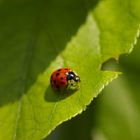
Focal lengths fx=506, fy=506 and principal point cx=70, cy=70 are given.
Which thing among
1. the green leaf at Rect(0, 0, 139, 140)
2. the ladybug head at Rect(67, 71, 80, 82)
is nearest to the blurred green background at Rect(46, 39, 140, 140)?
the green leaf at Rect(0, 0, 139, 140)

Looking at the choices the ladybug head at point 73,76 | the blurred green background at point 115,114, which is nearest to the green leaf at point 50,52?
the ladybug head at point 73,76

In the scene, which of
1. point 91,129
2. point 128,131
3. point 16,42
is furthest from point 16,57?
point 128,131

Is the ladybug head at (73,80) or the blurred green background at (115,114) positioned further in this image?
the blurred green background at (115,114)

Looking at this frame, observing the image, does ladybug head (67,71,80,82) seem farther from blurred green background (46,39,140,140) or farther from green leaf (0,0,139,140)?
blurred green background (46,39,140,140)

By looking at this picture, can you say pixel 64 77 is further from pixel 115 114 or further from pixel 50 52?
pixel 115 114

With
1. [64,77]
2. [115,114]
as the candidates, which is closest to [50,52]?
[64,77]

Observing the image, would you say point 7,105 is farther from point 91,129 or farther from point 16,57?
point 91,129

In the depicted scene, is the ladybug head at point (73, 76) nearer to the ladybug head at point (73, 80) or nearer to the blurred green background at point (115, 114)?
the ladybug head at point (73, 80)
